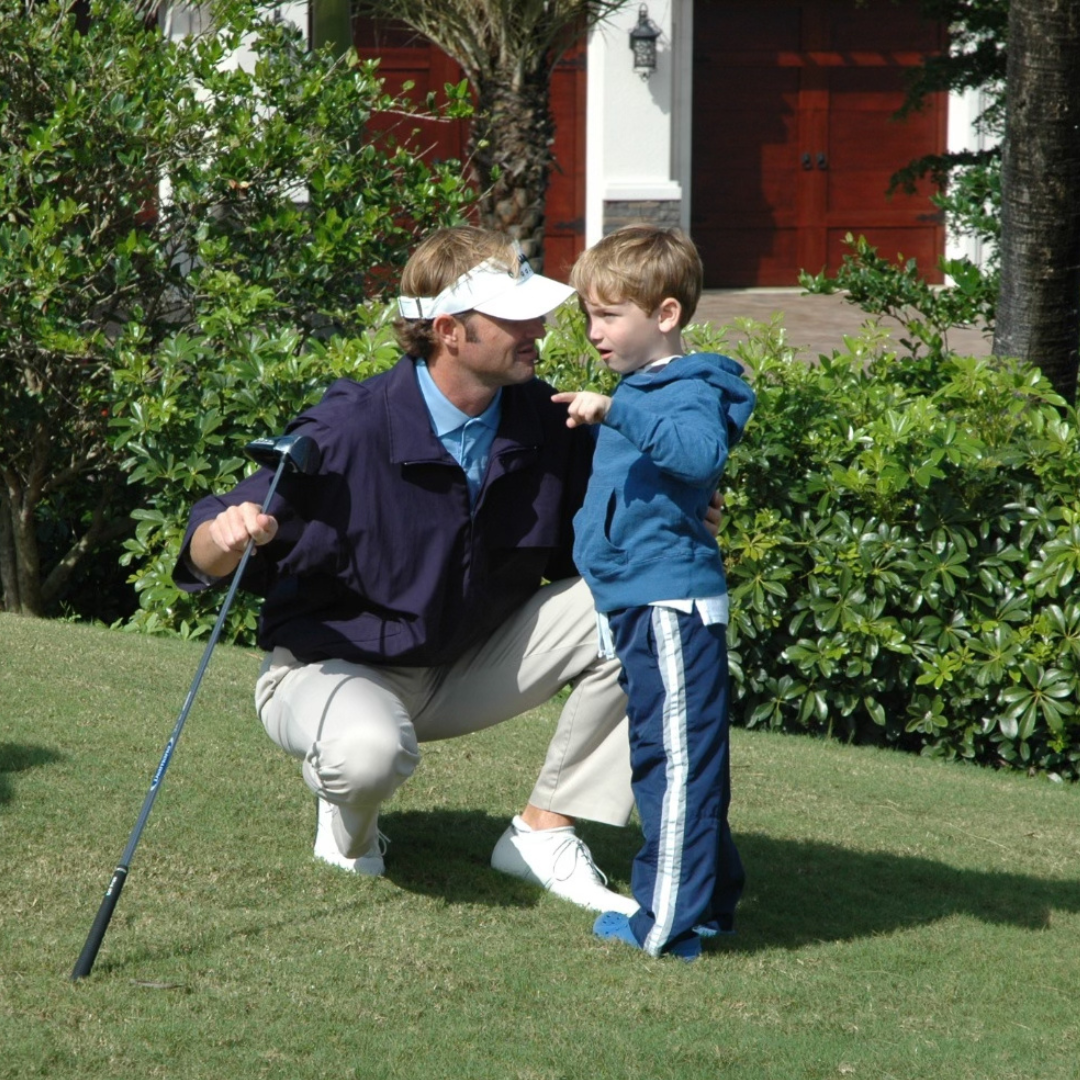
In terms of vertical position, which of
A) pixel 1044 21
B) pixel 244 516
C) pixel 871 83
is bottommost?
pixel 244 516

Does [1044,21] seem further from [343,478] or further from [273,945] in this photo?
[273,945]

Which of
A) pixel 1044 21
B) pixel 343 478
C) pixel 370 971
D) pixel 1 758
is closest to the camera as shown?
pixel 370 971

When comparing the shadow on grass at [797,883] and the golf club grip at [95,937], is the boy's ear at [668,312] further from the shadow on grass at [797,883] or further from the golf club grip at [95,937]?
the golf club grip at [95,937]

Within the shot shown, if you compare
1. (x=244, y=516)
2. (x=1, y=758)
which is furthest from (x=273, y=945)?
(x=1, y=758)

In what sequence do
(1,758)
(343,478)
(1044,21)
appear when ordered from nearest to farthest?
(343,478)
(1,758)
(1044,21)

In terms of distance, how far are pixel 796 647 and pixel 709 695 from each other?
7.74 ft

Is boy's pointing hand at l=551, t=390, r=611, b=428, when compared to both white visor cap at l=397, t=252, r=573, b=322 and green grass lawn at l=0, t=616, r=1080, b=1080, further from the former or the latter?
green grass lawn at l=0, t=616, r=1080, b=1080

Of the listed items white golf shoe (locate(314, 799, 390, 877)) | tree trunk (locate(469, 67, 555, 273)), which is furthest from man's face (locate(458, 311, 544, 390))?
tree trunk (locate(469, 67, 555, 273))

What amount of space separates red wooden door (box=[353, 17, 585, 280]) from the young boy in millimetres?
12781

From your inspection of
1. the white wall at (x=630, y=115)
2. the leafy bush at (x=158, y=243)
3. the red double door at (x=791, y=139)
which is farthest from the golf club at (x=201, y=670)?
the red double door at (x=791, y=139)

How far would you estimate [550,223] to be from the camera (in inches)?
648

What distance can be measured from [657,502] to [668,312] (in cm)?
38

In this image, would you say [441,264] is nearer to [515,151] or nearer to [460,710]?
[460,710]

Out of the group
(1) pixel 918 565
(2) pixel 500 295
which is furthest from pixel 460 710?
(1) pixel 918 565
